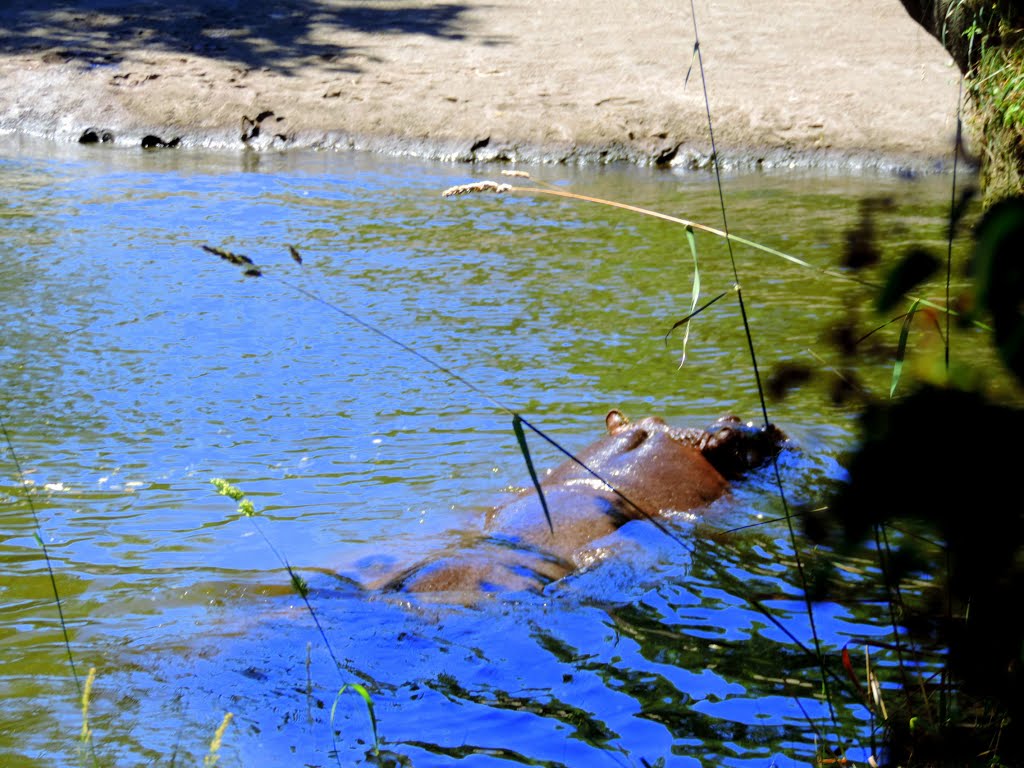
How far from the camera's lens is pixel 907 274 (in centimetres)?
111

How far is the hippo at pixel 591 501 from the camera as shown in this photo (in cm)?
377

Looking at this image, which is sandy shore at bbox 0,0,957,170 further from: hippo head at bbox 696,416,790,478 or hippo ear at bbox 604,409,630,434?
hippo ear at bbox 604,409,630,434

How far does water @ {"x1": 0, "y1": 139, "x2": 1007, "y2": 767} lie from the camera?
9.41 feet

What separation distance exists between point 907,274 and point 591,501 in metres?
3.25

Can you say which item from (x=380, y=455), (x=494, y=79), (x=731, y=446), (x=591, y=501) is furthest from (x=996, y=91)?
(x=494, y=79)

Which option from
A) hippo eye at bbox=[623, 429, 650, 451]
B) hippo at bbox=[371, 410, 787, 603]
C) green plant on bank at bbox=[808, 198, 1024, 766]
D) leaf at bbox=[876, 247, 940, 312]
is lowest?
hippo at bbox=[371, 410, 787, 603]

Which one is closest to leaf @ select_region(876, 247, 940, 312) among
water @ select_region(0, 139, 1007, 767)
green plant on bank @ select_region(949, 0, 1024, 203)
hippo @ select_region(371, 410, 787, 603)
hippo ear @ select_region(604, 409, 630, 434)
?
water @ select_region(0, 139, 1007, 767)

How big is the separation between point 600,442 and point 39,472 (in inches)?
84.3

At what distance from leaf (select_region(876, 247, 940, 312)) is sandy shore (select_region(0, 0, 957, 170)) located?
9947 mm

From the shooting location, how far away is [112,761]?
2.69 m

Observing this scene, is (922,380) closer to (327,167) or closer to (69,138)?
(327,167)

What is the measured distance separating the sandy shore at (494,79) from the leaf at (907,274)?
9.95 metres

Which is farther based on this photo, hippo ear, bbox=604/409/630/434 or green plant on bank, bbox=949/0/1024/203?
green plant on bank, bbox=949/0/1024/203

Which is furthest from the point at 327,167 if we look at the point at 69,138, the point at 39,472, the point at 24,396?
the point at 39,472
